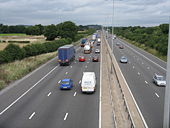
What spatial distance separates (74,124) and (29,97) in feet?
27.7

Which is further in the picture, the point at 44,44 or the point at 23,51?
the point at 44,44

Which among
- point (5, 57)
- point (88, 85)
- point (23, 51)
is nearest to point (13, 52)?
point (5, 57)

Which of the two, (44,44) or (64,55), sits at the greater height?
(44,44)

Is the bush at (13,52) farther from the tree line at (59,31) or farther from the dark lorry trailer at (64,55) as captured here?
the tree line at (59,31)

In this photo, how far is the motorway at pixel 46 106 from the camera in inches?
649

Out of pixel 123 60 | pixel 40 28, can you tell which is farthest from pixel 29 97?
pixel 40 28

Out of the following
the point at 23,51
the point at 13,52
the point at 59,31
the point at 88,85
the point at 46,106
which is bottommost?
the point at 46,106

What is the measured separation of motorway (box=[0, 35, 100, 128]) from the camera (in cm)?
1648

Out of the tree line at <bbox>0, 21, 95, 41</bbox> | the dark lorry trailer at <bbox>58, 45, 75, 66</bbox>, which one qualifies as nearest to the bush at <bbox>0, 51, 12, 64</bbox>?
the dark lorry trailer at <bbox>58, 45, 75, 66</bbox>

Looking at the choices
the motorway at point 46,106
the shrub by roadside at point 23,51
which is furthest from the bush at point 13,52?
the motorway at point 46,106

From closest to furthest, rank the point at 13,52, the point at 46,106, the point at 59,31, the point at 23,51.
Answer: the point at 46,106, the point at 13,52, the point at 23,51, the point at 59,31

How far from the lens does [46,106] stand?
20172mm

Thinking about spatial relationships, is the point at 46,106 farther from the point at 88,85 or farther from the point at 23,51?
the point at 23,51

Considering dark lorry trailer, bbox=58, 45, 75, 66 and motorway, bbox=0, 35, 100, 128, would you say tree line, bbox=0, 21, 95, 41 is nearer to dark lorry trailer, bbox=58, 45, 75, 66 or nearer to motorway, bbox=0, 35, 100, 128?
dark lorry trailer, bbox=58, 45, 75, 66
